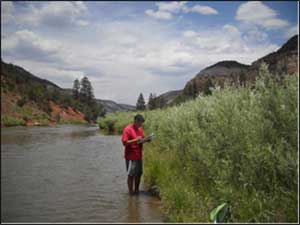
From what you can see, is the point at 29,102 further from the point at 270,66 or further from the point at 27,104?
the point at 270,66

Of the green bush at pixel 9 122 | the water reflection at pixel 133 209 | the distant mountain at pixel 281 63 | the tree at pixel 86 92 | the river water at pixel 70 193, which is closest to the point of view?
the distant mountain at pixel 281 63

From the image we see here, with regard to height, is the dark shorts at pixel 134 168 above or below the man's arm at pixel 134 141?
below

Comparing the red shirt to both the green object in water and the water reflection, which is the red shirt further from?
the green object in water

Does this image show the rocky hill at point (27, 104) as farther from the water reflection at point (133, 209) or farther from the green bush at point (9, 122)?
the water reflection at point (133, 209)

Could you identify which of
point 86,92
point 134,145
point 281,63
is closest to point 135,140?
point 134,145

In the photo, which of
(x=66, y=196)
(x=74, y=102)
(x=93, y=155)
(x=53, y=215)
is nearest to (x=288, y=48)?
(x=93, y=155)

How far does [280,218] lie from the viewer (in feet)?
18.0

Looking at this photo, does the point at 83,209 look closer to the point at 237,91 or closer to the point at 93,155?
the point at 237,91

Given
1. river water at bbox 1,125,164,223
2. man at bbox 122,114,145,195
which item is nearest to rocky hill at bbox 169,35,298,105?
man at bbox 122,114,145,195

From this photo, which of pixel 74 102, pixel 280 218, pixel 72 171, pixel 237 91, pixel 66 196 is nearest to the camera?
pixel 280 218

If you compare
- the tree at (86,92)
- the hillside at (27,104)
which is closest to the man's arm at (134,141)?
the hillside at (27,104)

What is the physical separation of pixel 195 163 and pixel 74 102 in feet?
340

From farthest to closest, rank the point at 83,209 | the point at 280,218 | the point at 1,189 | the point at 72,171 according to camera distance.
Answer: the point at 72,171 < the point at 1,189 < the point at 83,209 < the point at 280,218

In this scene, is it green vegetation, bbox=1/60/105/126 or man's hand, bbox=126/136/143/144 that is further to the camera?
green vegetation, bbox=1/60/105/126
